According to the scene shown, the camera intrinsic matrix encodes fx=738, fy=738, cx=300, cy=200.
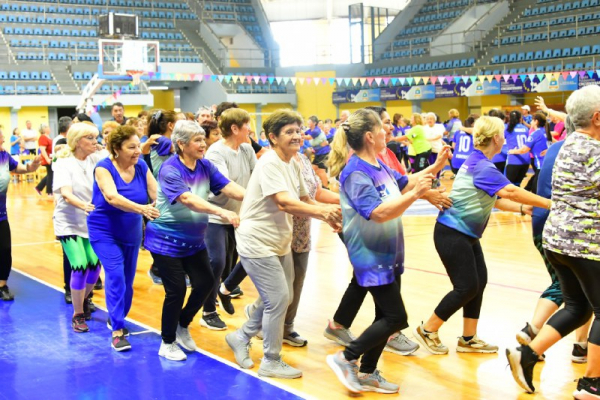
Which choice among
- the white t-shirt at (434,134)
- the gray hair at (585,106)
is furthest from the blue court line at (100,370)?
the white t-shirt at (434,134)

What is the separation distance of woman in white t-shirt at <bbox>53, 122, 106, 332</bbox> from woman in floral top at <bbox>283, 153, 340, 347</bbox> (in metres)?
1.62

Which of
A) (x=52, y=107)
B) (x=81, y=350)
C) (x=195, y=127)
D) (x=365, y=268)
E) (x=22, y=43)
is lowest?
(x=81, y=350)

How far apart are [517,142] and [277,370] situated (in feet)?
26.6

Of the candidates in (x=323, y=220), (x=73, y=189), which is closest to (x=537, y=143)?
(x=73, y=189)

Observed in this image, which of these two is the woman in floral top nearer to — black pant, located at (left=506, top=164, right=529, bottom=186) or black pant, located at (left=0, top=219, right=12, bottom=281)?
black pant, located at (left=0, top=219, right=12, bottom=281)

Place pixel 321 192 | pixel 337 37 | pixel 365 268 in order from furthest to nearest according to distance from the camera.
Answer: pixel 337 37
pixel 321 192
pixel 365 268

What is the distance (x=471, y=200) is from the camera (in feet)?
14.5

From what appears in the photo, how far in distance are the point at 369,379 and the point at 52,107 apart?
2109cm

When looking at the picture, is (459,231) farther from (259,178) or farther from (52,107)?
(52,107)

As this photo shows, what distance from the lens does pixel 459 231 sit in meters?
4.47

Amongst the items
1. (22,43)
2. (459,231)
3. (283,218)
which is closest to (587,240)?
(459,231)

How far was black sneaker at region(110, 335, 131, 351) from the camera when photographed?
496 centimetres

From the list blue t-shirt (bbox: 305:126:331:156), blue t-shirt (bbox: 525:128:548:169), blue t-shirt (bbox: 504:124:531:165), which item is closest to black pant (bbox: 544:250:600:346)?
blue t-shirt (bbox: 525:128:548:169)

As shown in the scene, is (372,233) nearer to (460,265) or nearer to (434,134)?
(460,265)
